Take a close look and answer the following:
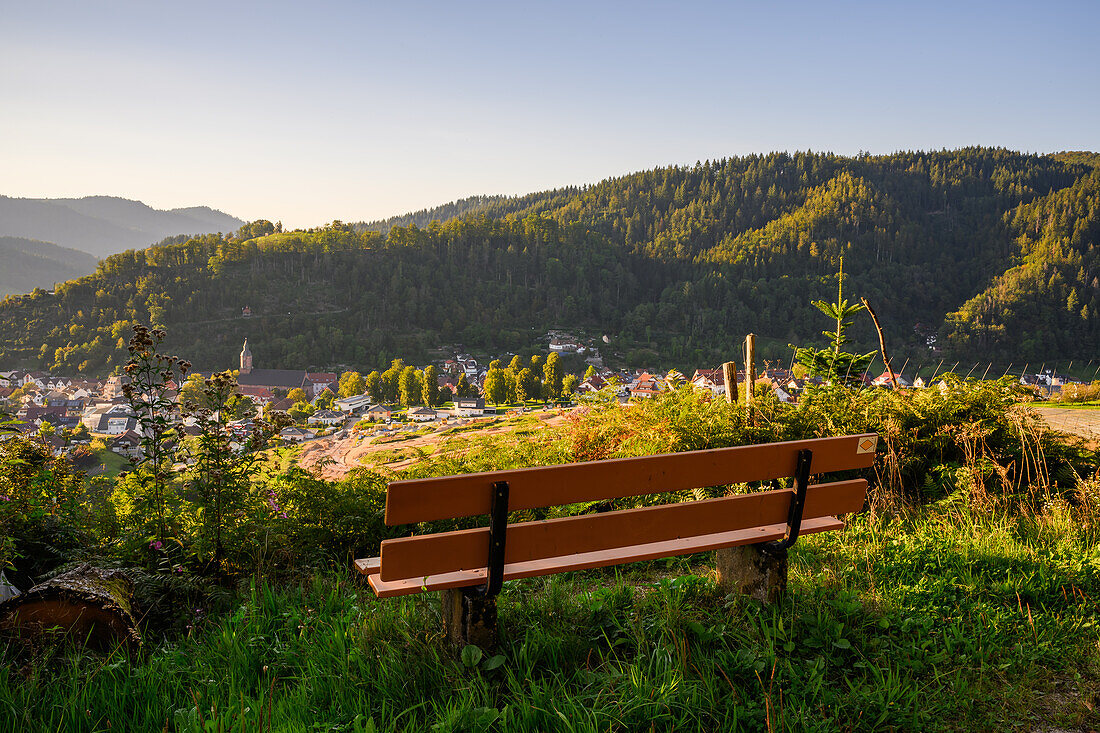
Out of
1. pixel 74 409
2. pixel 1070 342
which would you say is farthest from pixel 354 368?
pixel 1070 342

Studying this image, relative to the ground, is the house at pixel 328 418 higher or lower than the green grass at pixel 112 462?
lower

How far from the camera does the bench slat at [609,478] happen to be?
1.99m

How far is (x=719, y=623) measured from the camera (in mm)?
2434

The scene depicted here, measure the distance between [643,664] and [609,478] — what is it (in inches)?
25.4

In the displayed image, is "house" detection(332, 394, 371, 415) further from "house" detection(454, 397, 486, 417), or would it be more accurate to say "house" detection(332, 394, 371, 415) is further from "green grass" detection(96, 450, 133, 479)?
"green grass" detection(96, 450, 133, 479)

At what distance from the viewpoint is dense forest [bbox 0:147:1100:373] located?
84.0 metres

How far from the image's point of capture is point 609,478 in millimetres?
2250

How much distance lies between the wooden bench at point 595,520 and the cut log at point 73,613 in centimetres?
111

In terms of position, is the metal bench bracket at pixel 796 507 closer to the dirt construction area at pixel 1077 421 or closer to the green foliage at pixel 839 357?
the green foliage at pixel 839 357

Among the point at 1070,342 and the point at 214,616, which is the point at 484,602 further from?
the point at 1070,342

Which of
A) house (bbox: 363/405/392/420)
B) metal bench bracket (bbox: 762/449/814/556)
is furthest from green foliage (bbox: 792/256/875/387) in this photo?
house (bbox: 363/405/392/420)

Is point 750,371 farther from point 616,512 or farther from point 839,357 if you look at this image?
point 616,512

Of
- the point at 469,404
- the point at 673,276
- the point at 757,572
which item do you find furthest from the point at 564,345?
the point at 757,572

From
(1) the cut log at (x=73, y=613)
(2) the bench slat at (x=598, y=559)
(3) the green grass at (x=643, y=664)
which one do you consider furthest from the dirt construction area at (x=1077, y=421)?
(1) the cut log at (x=73, y=613)
